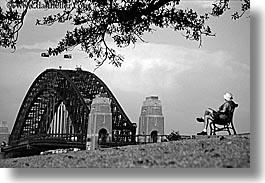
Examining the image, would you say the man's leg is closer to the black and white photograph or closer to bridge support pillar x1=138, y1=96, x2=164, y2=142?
the black and white photograph

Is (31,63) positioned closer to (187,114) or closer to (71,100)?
(71,100)

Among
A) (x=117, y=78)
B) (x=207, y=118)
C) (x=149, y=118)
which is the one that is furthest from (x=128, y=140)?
(x=207, y=118)

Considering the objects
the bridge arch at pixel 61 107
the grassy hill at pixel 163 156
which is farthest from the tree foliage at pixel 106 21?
the grassy hill at pixel 163 156

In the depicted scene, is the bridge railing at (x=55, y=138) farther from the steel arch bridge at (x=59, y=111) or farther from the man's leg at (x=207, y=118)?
the man's leg at (x=207, y=118)

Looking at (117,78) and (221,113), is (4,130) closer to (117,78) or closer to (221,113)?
(117,78)

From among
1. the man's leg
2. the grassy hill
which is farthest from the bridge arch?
the man's leg

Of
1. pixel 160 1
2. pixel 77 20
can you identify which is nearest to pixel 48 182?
pixel 77 20
